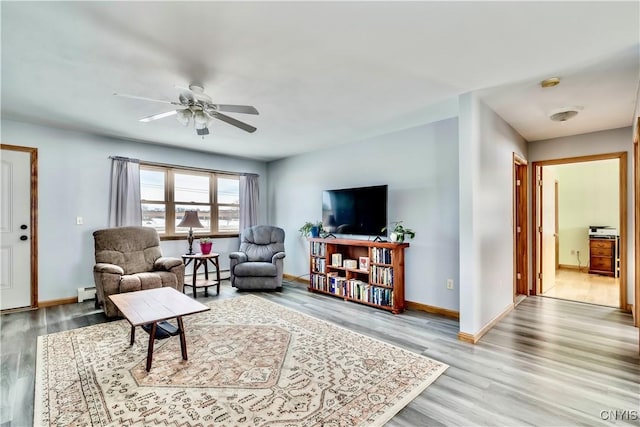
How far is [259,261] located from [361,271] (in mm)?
1867

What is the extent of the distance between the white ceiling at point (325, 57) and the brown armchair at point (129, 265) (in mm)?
1599

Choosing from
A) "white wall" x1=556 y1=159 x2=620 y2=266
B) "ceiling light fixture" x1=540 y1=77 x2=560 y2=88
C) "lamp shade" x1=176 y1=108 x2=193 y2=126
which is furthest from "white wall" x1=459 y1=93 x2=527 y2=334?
"white wall" x1=556 y1=159 x2=620 y2=266

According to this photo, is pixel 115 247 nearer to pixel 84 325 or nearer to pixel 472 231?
pixel 84 325

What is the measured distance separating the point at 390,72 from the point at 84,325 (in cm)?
410

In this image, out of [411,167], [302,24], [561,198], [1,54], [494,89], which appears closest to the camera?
[302,24]

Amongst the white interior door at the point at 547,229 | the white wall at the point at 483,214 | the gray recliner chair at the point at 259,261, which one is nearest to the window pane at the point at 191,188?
the gray recliner chair at the point at 259,261

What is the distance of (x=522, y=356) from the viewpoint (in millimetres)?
2590

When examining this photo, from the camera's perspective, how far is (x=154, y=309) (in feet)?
8.16

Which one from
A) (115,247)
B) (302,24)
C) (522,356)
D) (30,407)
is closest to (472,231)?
(522,356)

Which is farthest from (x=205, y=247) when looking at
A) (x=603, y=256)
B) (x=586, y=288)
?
(x=603, y=256)

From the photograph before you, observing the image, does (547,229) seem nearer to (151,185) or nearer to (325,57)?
(325,57)

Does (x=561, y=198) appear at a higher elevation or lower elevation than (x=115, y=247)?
higher

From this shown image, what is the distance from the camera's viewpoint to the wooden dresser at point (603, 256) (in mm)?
5695

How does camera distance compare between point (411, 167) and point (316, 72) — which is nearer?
point (316, 72)
